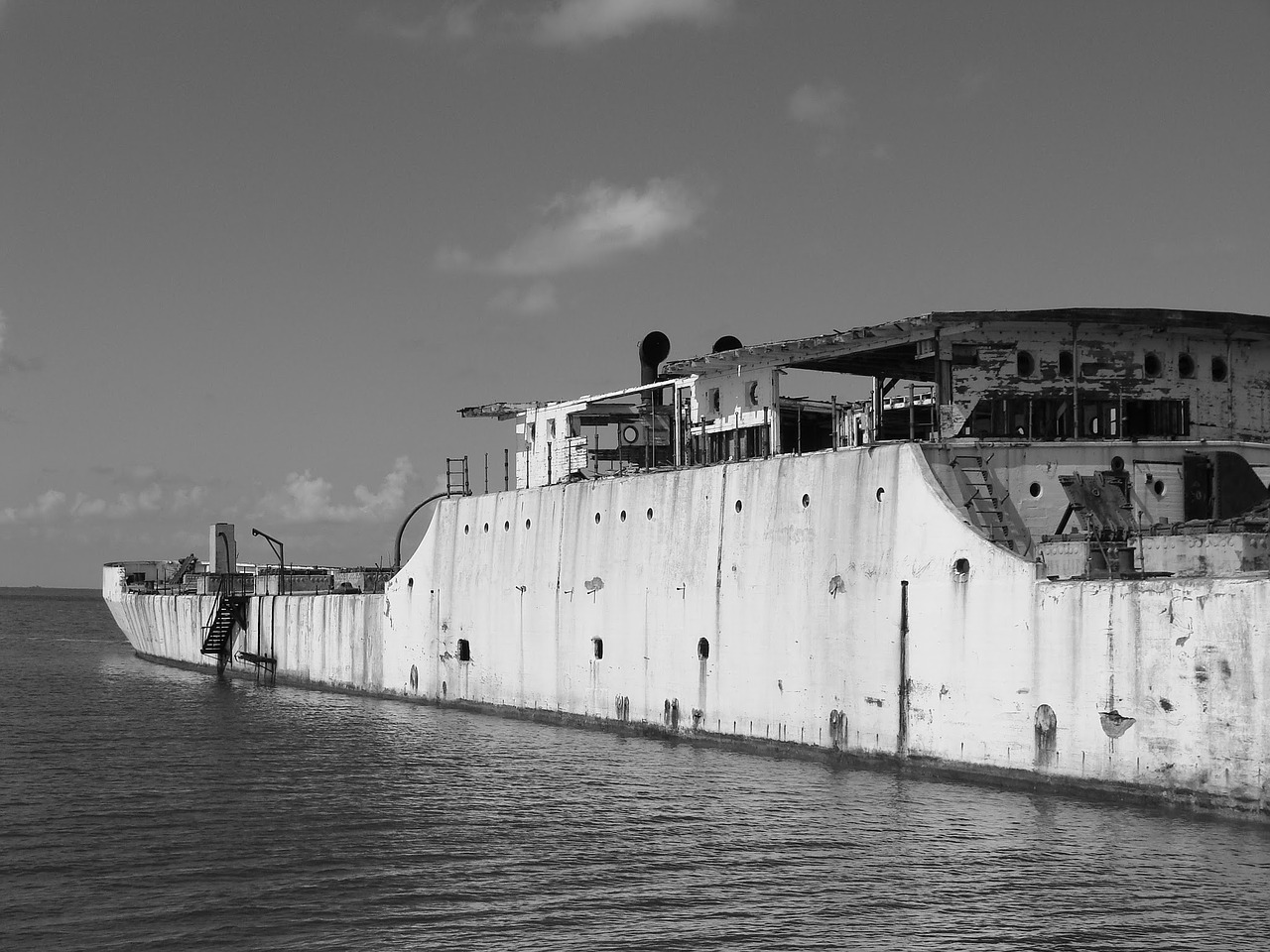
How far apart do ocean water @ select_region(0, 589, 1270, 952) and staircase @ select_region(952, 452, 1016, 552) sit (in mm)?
4666

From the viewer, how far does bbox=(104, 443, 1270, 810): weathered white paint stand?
20.5 metres

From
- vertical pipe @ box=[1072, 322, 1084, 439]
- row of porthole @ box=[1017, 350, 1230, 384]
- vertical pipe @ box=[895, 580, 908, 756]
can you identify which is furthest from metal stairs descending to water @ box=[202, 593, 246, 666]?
vertical pipe @ box=[1072, 322, 1084, 439]

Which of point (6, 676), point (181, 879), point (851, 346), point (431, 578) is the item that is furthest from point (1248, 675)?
point (6, 676)

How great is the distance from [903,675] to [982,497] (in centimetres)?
369

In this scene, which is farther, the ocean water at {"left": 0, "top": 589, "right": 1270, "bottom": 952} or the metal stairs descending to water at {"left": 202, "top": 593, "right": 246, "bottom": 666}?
the metal stairs descending to water at {"left": 202, "top": 593, "right": 246, "bottom": 666}

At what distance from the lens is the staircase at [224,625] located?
55719 millimetres

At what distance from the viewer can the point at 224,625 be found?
56188 mm

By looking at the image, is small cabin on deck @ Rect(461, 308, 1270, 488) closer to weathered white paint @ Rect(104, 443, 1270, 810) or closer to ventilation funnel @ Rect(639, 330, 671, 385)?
weathered white paint @ Rect(104, 443, 1270, 810)

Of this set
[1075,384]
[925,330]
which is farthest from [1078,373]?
[925,330]

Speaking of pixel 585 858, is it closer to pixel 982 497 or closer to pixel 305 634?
pixel 982 497

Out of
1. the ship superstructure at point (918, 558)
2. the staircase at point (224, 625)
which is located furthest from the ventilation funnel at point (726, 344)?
the staircase at point (224, 625)

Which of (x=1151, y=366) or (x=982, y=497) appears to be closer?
(x=982, y=497)

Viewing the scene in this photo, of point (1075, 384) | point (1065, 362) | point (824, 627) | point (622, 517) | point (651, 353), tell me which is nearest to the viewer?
point (824, 627)

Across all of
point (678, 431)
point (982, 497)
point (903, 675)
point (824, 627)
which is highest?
point (678, 431)
